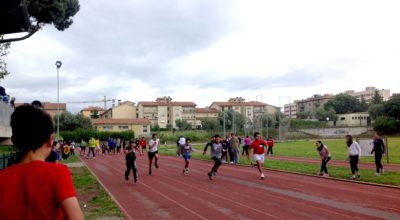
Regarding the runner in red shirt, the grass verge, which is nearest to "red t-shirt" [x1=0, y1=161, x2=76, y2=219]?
the runner in red shirt

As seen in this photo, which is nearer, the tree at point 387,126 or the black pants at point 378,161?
the black pants at point 378,161

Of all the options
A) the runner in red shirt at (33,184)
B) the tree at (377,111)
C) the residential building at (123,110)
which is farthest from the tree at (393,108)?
the runner in red shirt at (33,184)

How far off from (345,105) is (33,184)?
496 ft

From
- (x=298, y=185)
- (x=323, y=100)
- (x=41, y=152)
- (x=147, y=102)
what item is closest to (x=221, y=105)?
(x=147, y=102)

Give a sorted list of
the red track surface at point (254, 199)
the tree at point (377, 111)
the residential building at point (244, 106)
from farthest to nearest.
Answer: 1. the residential building at point (244, 106)
2. the tree at point (377, 111)
3. the red track surface at point (254, 199)

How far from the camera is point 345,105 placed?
480ft

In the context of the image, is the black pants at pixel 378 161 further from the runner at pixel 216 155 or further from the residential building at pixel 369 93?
the residential building at pixel 369 93

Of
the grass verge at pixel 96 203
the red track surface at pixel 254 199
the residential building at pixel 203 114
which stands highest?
the residential building at pixel 203 114

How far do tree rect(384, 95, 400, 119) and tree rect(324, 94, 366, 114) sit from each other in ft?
162

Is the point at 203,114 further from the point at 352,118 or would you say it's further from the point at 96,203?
the point at 96,203

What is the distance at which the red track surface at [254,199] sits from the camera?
10883mm

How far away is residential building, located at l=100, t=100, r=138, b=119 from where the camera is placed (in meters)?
129

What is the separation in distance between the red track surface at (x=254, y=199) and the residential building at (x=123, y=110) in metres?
111

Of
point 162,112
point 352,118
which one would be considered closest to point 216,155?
point 162,112
